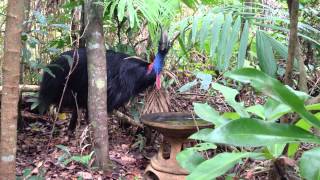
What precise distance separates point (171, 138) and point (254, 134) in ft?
6.73

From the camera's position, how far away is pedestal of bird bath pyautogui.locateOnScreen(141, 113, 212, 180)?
2.64 metres

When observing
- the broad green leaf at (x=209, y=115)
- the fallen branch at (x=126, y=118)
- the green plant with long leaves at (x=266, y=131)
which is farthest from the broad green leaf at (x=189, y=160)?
the fallen branch at (x=126, y=118)

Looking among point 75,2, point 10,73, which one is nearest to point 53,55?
point 75,2

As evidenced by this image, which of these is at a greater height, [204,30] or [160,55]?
[204,30]

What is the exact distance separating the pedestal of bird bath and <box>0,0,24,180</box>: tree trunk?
1.07m

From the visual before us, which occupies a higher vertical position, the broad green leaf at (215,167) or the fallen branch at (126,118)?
the broad green leaf at (215,167)

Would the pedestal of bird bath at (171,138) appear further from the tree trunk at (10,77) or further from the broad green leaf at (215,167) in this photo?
the broad green leaf at (215,167)

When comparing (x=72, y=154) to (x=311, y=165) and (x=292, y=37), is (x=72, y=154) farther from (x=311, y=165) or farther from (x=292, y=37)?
(x=311, y=165)

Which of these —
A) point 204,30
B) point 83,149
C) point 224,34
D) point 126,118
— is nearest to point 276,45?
point 224,34

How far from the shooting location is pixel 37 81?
4129mm

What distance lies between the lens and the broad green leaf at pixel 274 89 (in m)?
0.74

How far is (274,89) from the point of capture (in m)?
0.75

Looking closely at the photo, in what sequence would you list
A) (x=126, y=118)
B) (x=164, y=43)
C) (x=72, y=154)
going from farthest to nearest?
(x=126, y=118)
(x=164, y=43)
(x=72, y=154)

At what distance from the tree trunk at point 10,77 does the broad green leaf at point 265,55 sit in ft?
2.82
